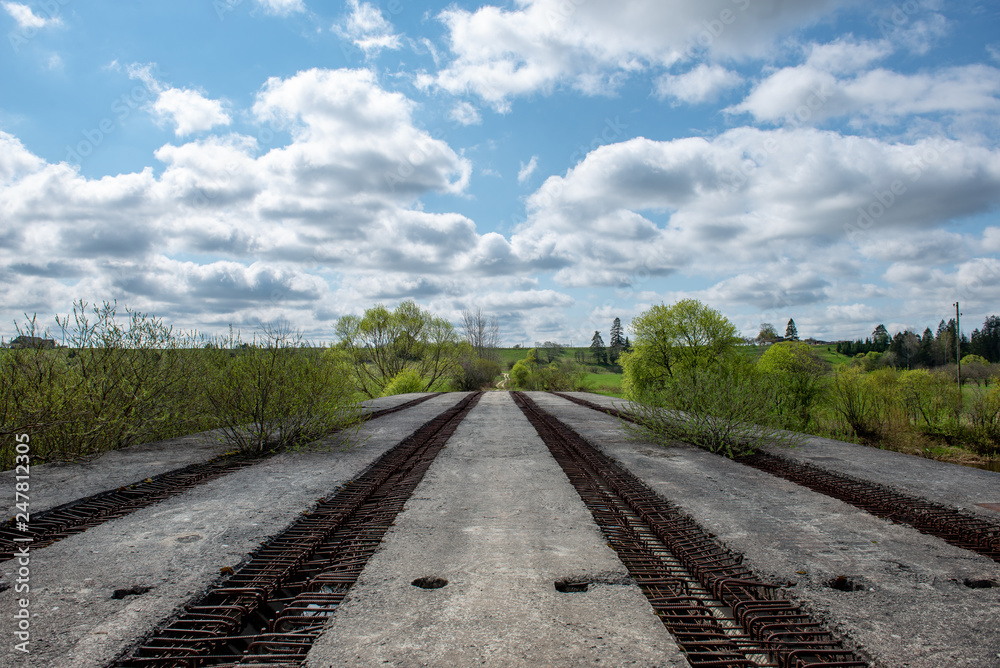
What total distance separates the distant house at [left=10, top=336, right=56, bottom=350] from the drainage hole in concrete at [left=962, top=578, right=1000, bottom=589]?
1061cm

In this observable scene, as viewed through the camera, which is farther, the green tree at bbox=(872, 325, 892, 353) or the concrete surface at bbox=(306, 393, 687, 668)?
the green tree at bbox=(872, 325, 892, 353)

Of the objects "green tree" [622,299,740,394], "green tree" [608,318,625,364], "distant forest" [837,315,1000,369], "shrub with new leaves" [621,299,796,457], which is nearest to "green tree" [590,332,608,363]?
"green tree" [608,318,625,364]

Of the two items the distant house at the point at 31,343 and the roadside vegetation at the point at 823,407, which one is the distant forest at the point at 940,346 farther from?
the distant house at the point at 31,343

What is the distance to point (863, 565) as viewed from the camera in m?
3.40

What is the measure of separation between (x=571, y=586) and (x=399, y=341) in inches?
1627

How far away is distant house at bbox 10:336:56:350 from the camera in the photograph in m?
7.33

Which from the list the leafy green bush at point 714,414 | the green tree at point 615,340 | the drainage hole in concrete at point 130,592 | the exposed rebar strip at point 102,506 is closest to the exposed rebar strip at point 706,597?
the drainage hole in concrete at point 130,592

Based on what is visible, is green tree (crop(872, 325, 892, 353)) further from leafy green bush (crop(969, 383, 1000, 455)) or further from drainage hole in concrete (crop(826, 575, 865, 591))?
drainage hole in concrete (crop(826, 575, 865, 591))

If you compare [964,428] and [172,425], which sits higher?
[172,425]

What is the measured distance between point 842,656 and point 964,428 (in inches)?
642

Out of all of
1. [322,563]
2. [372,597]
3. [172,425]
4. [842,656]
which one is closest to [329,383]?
[172,425]

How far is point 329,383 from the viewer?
8797mm

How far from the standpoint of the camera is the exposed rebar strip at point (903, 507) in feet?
13.3

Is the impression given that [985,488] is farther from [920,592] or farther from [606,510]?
[606,510]
